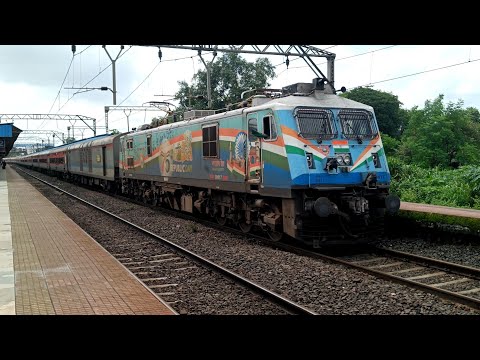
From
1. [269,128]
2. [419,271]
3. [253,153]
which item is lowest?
[419,271]

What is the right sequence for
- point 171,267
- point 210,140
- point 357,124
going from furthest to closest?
point 210,140
point 357,124
point 171,267

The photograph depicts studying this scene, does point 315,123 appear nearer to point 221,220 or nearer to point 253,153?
point 253,153

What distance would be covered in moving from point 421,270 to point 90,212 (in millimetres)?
14106

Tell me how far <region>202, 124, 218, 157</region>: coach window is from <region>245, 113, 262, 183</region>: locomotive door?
2063 mm

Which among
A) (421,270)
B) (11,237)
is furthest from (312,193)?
(11,237)

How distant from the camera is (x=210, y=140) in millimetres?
13992

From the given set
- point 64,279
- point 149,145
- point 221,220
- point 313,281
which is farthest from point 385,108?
point 64,279

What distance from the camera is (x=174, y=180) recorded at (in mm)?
17188

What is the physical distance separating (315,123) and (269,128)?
1.05 meters

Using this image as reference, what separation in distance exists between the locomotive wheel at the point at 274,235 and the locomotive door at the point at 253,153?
4.37 ft

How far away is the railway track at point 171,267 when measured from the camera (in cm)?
708

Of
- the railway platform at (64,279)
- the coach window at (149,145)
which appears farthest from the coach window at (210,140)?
the coach window at (149,145)

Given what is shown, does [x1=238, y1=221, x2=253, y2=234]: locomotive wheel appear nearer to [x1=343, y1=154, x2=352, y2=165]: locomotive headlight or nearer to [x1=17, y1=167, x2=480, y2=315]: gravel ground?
[x1=17, y1=167, x2=480, y2=315]: gravel ground
